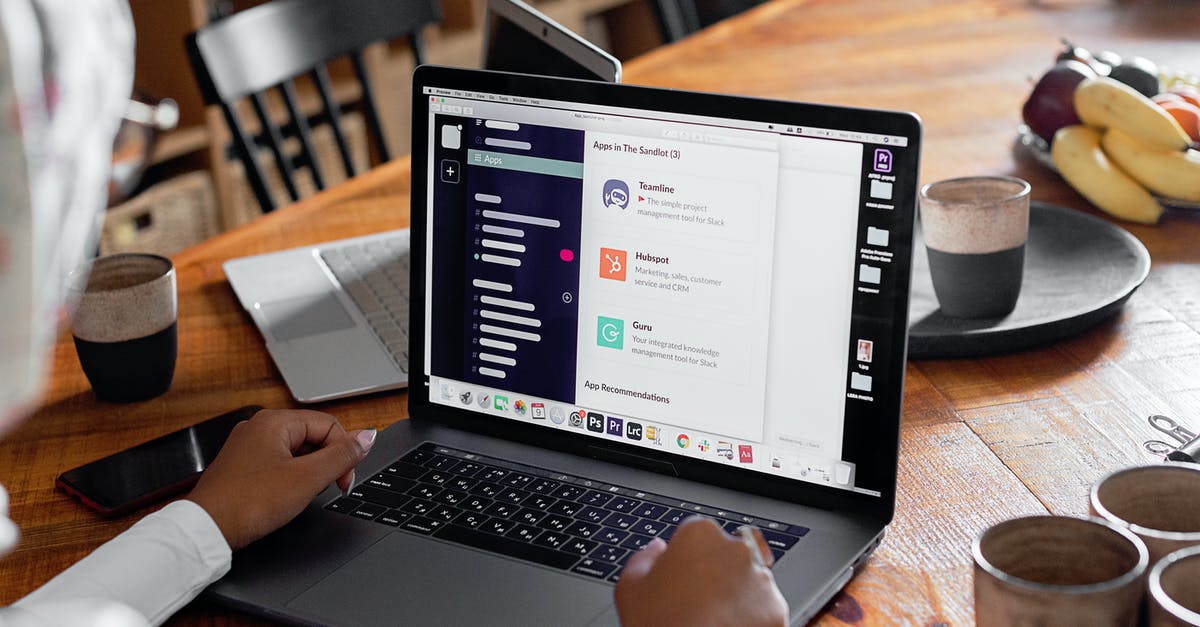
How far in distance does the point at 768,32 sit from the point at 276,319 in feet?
4.27

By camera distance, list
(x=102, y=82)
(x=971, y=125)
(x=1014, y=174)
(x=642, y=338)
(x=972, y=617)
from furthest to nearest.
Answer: (x=971, y=125), (x=1014, y=174), (x=642, y=338), (x=972, y=617), (x=102, y=82)

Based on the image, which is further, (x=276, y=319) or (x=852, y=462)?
(x=276, y=319)

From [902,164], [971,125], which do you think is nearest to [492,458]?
[902,164]

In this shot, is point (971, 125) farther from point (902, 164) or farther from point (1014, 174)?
point (902, 164)

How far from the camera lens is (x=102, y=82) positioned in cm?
48

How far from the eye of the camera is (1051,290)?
114cm

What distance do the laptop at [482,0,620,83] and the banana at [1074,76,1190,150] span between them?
2.07 ft

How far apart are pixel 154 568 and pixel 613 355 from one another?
1.10 feet

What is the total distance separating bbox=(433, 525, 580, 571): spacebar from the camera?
2.49 ft

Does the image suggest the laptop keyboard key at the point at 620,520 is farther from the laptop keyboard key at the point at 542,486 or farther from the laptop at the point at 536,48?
the laptop at the point at 536,48

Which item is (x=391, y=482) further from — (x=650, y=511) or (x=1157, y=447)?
(x=1157, y=447)

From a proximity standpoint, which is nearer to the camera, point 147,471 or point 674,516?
point 674,516

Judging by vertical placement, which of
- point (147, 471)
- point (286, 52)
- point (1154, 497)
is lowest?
→ point (147, 471)

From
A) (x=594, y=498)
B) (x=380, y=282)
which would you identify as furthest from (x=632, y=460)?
(x=380, y=282)
